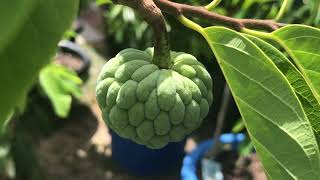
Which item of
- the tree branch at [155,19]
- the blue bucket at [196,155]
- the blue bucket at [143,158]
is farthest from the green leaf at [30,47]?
the blue bucket at [143,158]

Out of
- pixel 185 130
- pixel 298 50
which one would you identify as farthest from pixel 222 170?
pixel 298 50

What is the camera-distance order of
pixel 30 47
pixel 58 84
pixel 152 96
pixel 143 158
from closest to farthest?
1. pixel 30 47
2. pixel 152 96
3. pixel 58 84
4. pixel 143 158

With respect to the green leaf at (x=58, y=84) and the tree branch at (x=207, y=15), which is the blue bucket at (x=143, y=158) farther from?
the tree branch at (x=207, y=15)

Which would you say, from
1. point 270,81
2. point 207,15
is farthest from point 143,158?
point 270,81

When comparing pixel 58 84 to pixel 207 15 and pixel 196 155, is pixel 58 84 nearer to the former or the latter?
pixel 196 155

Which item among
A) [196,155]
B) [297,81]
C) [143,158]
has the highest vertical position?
[297,81]

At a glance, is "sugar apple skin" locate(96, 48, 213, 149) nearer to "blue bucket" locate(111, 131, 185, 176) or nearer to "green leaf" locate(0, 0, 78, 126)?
"green leaf" locate(0, 0, 78, 126)
